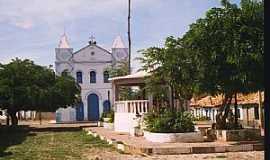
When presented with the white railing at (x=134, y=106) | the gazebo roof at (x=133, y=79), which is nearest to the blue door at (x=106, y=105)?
the gazebo roof at (x=133, y=79)

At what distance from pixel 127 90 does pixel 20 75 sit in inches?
292

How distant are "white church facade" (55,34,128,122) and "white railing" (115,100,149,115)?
25.8 meters

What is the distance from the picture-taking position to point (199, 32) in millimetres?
14047

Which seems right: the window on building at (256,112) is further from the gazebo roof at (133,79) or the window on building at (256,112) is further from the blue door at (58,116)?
the blue door at (58,116)

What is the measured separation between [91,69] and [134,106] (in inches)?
1086

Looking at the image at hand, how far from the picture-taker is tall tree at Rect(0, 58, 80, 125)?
29703 mm

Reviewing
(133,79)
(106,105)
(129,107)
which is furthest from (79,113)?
(129,107)

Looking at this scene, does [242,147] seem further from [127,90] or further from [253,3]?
[127,90]

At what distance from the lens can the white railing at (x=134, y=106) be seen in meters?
19.8

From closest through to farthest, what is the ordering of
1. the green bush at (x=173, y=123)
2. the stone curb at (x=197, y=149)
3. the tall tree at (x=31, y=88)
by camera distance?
1. the stone curb at (x=197, y=149)
2. the green bush at (x=173, y=123)
3. the tall tree at (x=31, y=88)

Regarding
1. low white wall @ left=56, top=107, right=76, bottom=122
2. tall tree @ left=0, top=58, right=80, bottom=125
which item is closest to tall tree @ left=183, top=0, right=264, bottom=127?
tall tree @ left=0, top=58, right=80, bottom=125

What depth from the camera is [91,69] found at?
1864 inches

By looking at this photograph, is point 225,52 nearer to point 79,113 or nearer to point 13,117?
point 13,117

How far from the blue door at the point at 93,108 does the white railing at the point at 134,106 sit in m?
25.9
